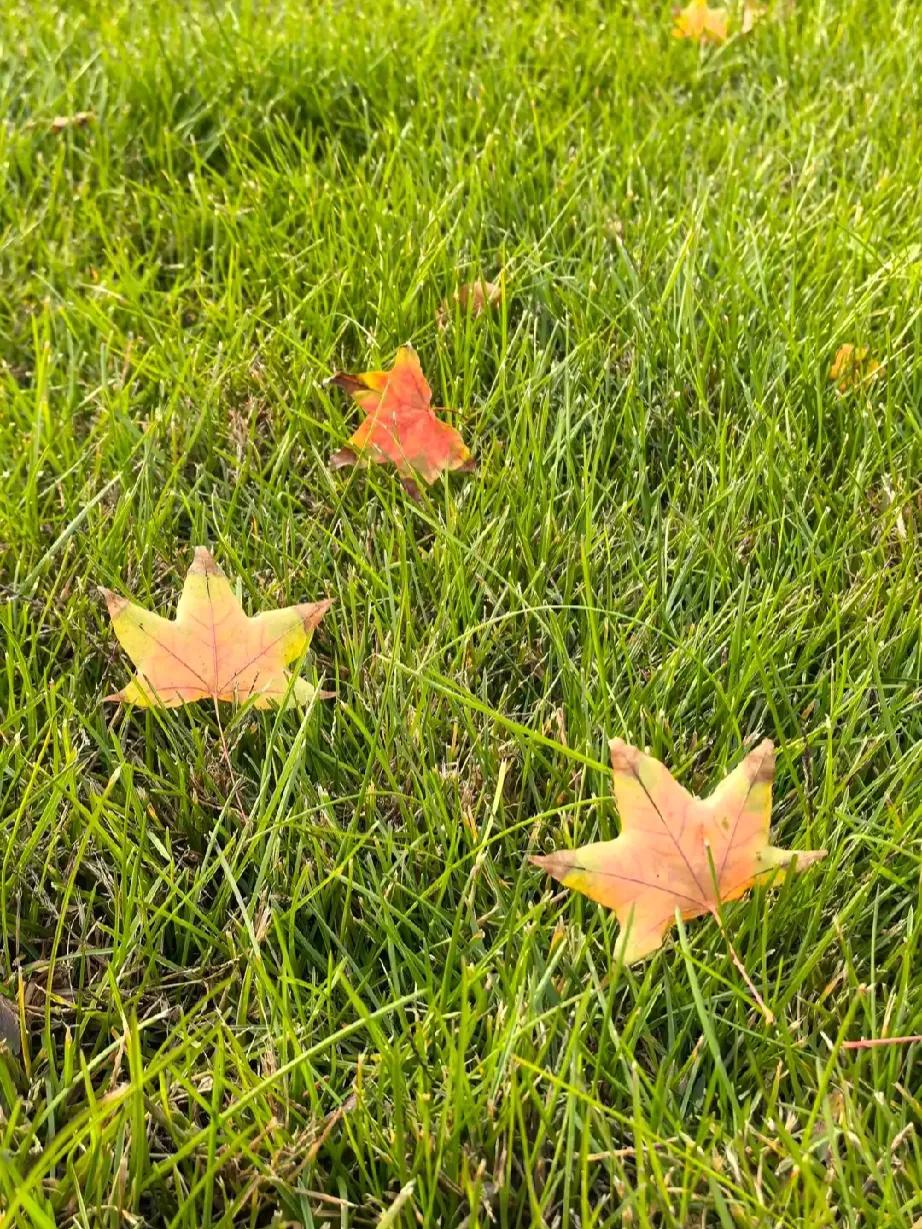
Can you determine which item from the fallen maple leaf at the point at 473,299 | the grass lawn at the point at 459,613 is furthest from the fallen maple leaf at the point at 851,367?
the fallen maple leaf at the point at 473,299

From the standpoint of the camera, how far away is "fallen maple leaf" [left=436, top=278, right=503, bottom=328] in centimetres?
176

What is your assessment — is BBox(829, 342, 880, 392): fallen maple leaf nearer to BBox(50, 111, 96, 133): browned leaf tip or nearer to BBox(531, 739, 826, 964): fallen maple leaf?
BBox(531, 739, 826, 964): fallen maple leaf

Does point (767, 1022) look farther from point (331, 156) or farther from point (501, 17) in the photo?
point (501, 17)

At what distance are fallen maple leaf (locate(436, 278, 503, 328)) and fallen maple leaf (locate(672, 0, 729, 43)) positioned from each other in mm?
1075

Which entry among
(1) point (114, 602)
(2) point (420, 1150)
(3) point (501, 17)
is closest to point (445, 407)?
(1) point (114, 602)

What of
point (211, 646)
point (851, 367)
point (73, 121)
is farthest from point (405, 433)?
point (73, 121)

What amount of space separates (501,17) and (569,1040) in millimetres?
2298

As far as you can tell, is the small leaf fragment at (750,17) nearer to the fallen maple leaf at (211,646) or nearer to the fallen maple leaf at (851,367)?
the fallen maple leaf at (851,367)

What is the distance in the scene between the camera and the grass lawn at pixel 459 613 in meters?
0.96

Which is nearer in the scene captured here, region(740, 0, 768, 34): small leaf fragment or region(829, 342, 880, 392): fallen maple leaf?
region(829, 342, 880, 392): fallen maple leaf

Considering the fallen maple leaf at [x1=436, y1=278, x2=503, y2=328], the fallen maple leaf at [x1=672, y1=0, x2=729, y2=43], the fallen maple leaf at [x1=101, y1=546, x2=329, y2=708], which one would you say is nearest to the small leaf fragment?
the fallen maple leaf at [x1=672, y1=0, x2=729, y2=43]

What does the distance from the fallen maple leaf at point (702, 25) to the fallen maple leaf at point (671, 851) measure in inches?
78.0

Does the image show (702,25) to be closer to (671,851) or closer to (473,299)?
(473,299)

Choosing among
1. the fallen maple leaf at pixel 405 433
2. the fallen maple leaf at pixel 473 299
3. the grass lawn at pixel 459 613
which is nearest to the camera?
the grass lawn at pixel 459 613
